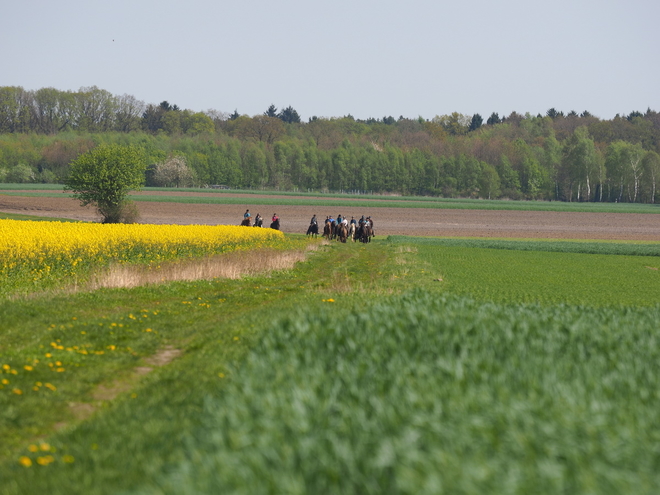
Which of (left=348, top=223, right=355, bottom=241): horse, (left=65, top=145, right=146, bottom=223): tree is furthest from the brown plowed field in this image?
(left=348, top=223, right=355, bottom=241): horse

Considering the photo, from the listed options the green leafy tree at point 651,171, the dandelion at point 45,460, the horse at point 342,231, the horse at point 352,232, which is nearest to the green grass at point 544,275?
the horse at point 342,231

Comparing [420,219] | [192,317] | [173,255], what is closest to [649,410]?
[192,317]

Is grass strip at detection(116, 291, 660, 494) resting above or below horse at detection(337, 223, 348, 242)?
above

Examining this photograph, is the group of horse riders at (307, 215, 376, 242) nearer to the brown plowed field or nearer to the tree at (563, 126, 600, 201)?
the brown plowed field

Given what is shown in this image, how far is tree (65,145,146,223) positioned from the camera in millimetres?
63844

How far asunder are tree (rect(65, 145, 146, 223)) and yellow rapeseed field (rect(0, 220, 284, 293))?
2498 centimetres

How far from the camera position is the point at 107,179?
209 ft

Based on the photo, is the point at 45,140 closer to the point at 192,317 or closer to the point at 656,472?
the point at 192,317

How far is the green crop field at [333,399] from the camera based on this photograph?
18.8ft

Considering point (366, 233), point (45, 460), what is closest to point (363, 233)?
point (366, 233)

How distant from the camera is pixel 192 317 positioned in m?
17.2

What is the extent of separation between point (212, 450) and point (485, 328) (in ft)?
21.6

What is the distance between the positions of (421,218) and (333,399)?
8189cm

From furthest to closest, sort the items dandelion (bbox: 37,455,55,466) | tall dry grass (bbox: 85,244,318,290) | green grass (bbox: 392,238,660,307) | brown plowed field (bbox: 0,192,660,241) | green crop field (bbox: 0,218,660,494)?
brown plowed field (bbox: 0,192,660,241), green grass (bbox: 392,238,660,307), tall dry grass (bbox: 85,244,318,290), dandelion (bbox: 37,455,55,466), green crop field (bbox: 0,218,660,494)
